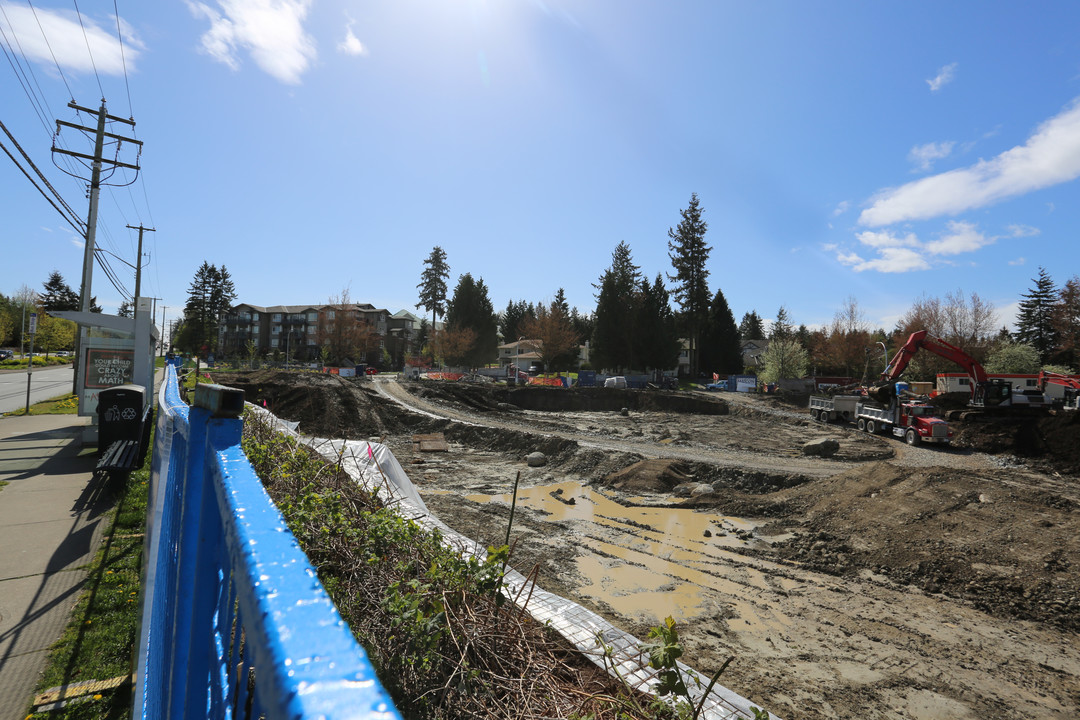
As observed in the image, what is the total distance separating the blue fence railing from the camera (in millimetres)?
477

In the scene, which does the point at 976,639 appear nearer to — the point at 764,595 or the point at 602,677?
the point at 764,595

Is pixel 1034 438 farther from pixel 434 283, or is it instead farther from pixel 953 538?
pixel 434 283

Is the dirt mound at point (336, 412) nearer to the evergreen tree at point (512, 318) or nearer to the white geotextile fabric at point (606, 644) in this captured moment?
the white geotextile fabric at point (606, 644)

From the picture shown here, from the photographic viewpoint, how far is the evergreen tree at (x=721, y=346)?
211 ft

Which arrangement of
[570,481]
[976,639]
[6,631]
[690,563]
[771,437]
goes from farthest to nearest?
[771,437] < [570,481] < [690,563] < [976,639] < [6,631]

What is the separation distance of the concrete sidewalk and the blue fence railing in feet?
9.75

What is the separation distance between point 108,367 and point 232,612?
14.5m

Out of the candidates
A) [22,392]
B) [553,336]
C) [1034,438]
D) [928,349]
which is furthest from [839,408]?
[22,392]

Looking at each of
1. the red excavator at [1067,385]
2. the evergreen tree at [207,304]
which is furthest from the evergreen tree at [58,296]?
the red excavator at [1067,385]

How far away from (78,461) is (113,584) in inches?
267

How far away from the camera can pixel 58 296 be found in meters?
78.9

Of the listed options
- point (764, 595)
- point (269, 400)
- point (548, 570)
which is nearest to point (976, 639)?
point (764, 595)

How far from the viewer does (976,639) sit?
735 cm

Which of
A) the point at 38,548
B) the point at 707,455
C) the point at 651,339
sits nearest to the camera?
the point at 38,548
